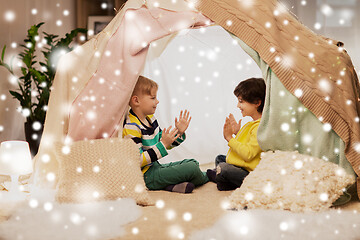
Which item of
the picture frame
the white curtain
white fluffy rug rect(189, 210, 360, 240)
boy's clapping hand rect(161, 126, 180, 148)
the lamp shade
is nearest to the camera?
white fluffy rug rect(189, 210, 360, 240)

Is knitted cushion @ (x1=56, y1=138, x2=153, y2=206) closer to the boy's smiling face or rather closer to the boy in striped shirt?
the boy in striped shirt

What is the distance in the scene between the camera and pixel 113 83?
180 centimetres

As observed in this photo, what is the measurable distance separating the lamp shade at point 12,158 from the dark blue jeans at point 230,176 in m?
0.85

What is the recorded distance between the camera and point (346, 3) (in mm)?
2760

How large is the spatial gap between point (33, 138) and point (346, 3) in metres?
2.29

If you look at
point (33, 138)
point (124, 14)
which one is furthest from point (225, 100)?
point (33, 138)

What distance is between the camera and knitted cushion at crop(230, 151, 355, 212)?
137 centimetres

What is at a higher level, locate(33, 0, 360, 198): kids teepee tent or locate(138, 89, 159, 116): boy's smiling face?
locate(33, 0, 360, 198): kids teepee tent

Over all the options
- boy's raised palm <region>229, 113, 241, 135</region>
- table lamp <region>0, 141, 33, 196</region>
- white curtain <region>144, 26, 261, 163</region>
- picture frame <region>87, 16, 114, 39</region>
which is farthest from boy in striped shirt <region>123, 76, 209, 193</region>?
picture frame <region>87, 16, 114, 39</region>

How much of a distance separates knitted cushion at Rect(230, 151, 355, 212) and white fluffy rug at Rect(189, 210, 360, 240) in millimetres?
54

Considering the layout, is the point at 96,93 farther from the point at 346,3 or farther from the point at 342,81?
the point at 346,3

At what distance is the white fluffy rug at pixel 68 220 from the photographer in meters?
1.20

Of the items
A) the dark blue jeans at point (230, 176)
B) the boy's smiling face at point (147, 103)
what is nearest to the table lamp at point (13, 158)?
the boy's smiling face at point (147, 103)

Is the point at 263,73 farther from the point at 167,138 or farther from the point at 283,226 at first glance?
the point at 283,226
